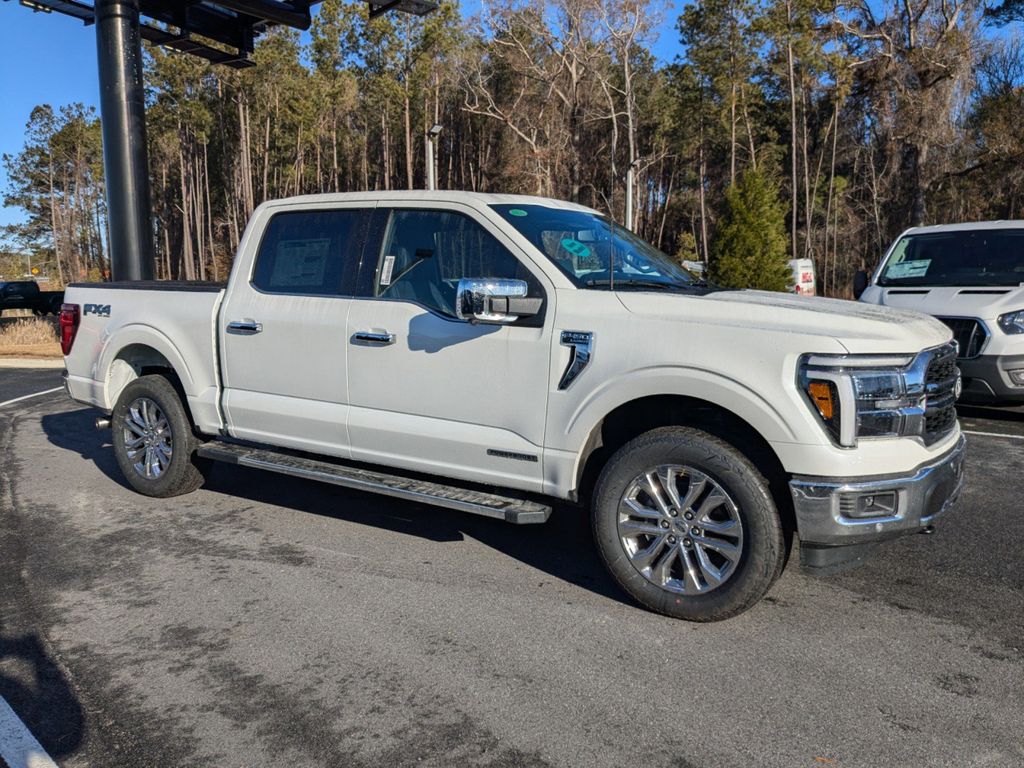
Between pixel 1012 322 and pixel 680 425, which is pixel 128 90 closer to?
pixel 680 425

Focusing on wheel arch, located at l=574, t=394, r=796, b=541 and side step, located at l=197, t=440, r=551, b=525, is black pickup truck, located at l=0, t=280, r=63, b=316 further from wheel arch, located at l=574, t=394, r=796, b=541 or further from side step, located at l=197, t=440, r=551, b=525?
wheel arch, located at l=574, t=394, r=796, b=541

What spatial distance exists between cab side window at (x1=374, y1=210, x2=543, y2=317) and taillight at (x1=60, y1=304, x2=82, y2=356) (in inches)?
121

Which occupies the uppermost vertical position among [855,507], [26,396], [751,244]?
[751,244]

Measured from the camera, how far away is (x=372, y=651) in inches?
146

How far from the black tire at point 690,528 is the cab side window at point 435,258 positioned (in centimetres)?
116

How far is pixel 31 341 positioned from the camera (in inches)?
774

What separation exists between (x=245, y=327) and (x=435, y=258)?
1.48 meters

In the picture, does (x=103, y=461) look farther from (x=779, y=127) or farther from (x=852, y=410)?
(x=779, y=127)

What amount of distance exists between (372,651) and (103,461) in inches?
193

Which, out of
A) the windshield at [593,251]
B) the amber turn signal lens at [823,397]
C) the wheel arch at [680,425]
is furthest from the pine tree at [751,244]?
the amber turn signal lens at [823,397]

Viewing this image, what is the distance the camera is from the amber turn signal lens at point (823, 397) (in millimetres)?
3578

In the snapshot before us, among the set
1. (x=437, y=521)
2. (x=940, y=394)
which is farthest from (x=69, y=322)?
(x=940, y=394)

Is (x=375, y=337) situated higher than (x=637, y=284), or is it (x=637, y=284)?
(x=637, y=284)

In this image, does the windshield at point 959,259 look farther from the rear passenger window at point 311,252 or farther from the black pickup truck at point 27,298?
the black pickup truck at point 27,298
